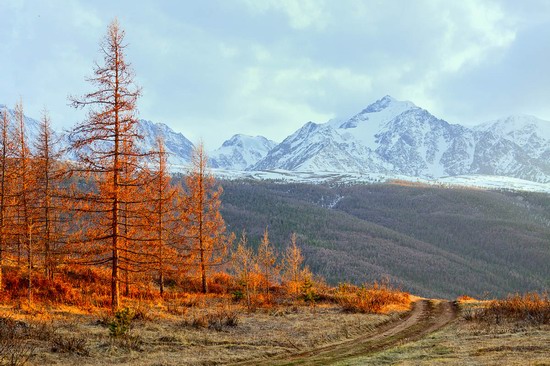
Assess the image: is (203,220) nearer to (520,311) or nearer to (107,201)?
(107,201)

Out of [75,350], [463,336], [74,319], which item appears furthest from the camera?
[74,319]

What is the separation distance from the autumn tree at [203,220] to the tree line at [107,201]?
8 centimetres

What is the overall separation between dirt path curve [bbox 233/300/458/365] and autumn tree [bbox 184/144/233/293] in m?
15.2

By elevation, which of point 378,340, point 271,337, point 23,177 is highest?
point 23,177

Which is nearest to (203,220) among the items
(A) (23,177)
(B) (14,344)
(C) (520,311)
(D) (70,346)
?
(A) (23,177)

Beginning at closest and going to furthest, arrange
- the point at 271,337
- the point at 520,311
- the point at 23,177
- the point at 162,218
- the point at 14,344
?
the point at 14,344 → the point at 271,337 → the point at 520,311 → the point at 23,177 → the point at 162,218

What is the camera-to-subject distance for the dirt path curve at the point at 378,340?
1365 cm

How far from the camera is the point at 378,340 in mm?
17625

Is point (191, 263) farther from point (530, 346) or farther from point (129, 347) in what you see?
point (530, 346)

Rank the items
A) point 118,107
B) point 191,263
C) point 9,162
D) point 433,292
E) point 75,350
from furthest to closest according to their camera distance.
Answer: point 433,292
point 191,263
point 9,162
point 118,107
point 75,350

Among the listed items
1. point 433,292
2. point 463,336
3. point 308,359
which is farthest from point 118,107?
point 433,292

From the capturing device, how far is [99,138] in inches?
774

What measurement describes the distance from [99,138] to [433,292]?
18333 centimetres

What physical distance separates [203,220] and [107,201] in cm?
1421
